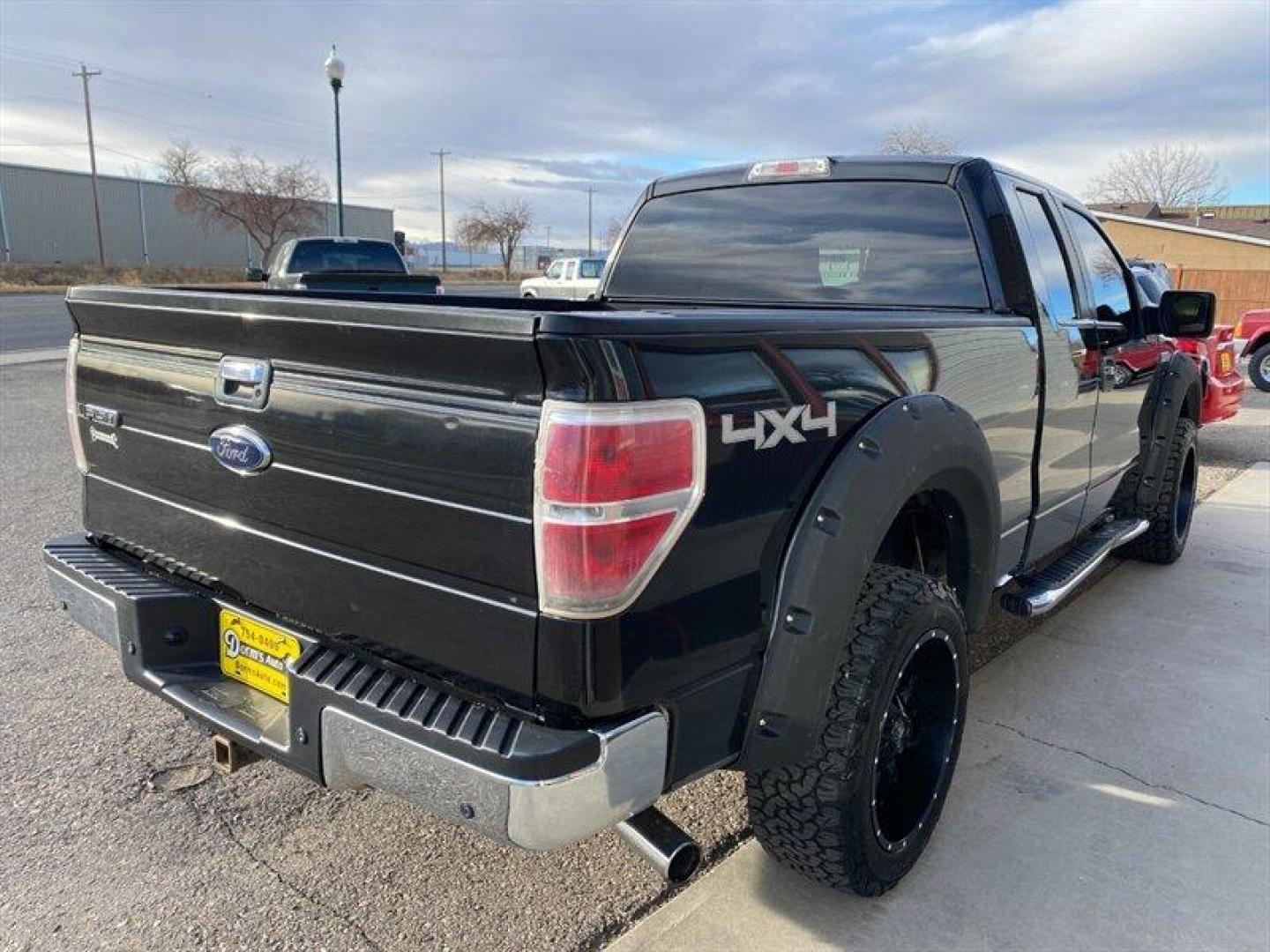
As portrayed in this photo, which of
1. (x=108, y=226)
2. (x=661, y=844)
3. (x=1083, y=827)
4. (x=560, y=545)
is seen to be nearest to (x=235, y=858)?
(x=661, y=844)

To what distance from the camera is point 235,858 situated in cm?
258

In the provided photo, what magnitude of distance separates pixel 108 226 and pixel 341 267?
54677mm

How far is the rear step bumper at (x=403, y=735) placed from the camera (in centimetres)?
170

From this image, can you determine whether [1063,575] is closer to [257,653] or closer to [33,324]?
[257,653]

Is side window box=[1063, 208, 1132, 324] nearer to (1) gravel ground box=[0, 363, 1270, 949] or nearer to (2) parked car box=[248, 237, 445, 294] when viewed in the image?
(1) gravel ground box=[0, 363, 1270, 949]

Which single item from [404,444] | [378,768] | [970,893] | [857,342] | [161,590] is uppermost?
[857,342]

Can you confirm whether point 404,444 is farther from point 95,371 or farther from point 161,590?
point 95,371

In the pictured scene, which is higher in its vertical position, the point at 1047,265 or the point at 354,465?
the point at 1047,265

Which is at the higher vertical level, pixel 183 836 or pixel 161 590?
pixel 161 590

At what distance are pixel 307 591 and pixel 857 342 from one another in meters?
1.40

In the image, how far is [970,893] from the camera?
100.0 inches

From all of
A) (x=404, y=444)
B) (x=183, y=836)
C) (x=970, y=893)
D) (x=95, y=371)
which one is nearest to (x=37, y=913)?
(x=183, y=836)

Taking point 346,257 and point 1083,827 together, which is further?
point 346,257

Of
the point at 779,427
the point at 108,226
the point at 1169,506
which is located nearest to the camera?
the point at 779,427
